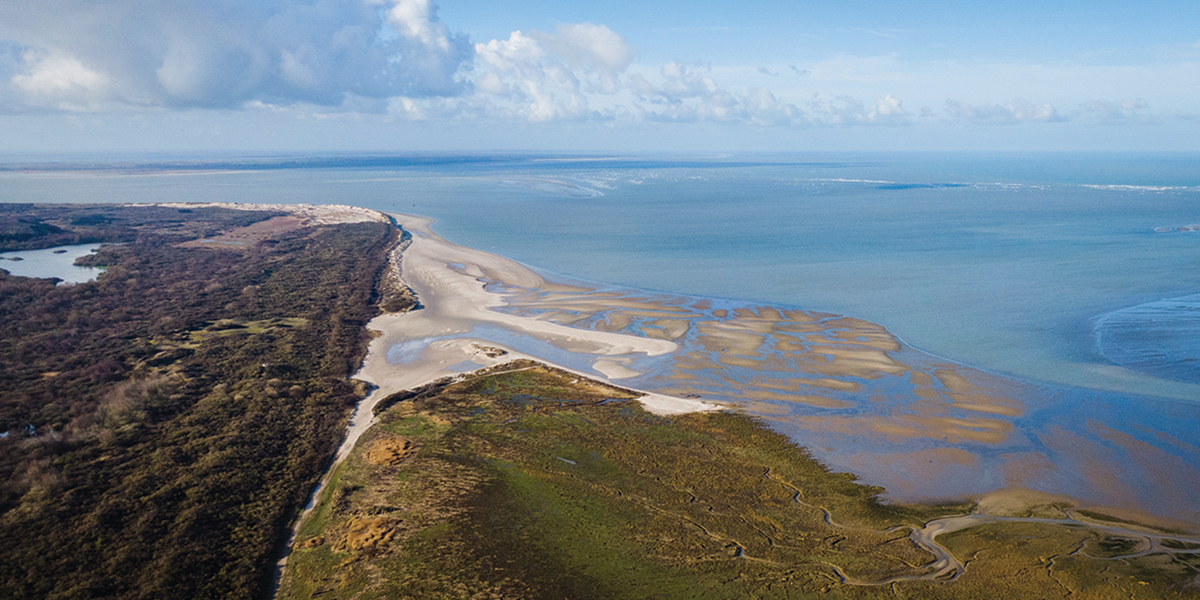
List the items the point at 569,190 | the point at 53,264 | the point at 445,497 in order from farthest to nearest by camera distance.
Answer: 1. the point at 569,190
2. the point at 53,264
3. the point at 445,497

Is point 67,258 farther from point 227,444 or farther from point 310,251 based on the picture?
point 227,444

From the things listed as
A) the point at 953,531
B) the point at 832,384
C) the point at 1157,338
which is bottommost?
the point at 953,531

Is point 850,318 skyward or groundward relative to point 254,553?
skyward

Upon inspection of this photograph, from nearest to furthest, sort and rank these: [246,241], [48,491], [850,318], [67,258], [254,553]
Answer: [254,553] → [48,491] → [850,318] → [67,258] → [246,241]

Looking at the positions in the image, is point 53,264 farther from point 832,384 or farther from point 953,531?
point 953,531

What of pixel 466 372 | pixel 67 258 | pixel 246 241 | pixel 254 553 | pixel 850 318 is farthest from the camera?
pixel 246 241

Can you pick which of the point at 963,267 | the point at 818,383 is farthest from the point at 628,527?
the point at 963,267

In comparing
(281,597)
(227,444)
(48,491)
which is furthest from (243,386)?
(281,597)
